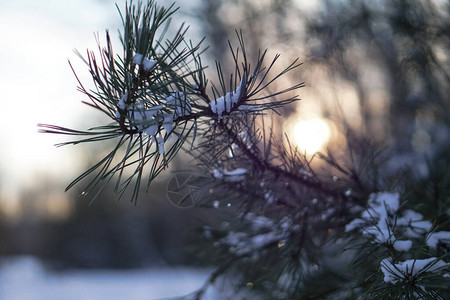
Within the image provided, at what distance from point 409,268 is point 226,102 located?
58 centimetres

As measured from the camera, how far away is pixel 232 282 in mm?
1605

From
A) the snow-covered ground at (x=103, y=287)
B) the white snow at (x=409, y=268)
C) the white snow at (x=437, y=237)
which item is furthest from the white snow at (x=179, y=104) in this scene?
the snow-covered ground at (x=103, y=287)

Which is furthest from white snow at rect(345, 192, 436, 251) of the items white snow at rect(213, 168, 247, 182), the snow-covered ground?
the snow-covered ground

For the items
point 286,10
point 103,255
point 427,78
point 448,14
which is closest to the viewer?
point 448,14

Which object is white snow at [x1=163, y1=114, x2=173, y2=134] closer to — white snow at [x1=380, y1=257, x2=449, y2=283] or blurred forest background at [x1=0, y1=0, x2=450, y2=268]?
blurred forest background at [x1=0, y1=0, x2=450, y2=268]

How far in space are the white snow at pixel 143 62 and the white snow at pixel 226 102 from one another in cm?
16

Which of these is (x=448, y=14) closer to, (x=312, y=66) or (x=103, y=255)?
(x=312, y=66)

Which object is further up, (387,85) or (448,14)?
(387,85)

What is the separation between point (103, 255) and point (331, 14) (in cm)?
1404

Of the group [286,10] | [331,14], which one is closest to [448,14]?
[331,14]

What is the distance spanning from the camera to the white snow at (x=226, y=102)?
2.56 ft

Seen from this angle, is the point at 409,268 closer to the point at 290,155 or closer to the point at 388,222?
the point at 388,222

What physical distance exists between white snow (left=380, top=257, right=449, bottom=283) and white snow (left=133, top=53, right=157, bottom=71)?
70 cm

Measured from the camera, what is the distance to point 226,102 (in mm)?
794
